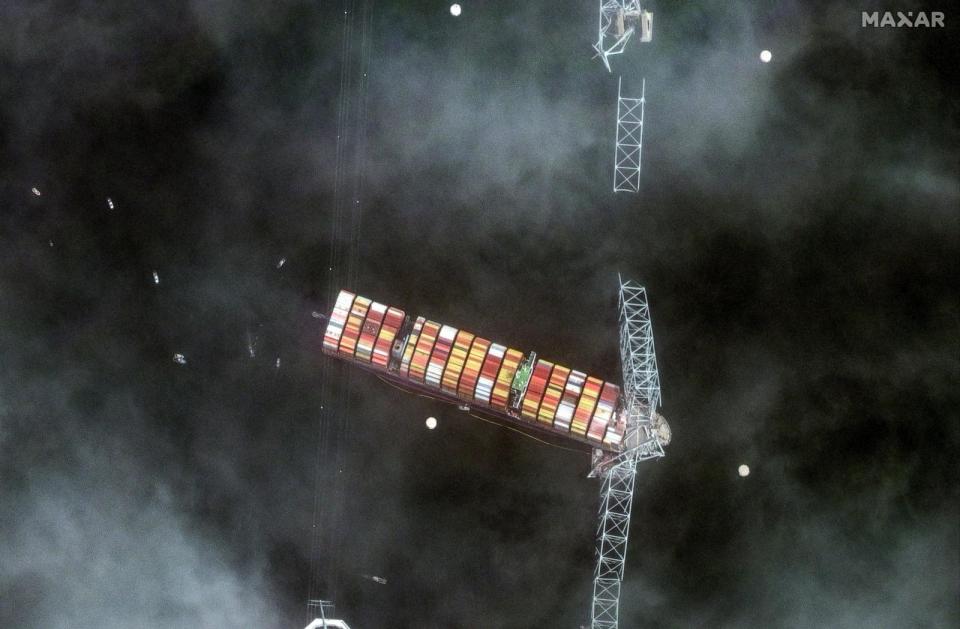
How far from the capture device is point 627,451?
4991 cm

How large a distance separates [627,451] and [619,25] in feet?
92.7

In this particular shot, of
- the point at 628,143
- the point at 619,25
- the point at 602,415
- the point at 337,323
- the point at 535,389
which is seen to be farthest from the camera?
the point at 628,143

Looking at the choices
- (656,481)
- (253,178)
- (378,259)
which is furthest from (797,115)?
(253,178)

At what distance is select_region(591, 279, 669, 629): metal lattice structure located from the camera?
50062 mm

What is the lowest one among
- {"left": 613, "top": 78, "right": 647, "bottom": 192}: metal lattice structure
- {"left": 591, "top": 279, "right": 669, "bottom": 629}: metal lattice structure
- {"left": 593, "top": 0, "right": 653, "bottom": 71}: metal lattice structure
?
{"left": 591, "top": 279, "right": 669, "bottom": 629}: metal lattice structure

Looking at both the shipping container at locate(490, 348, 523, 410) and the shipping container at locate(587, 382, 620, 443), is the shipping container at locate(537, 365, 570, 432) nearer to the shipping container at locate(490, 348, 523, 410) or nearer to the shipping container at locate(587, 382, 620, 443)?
the shipping container at locate(587, 382, 620, 443)

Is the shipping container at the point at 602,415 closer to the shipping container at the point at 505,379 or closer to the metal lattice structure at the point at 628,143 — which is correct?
the shipping container at the point at 505,379

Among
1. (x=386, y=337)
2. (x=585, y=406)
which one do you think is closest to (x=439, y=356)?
(x=386, y=337)

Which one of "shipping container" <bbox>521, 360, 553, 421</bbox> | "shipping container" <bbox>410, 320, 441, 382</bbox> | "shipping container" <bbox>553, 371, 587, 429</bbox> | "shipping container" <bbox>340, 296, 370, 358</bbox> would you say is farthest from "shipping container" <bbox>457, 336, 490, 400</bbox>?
"shipping container" <bbox>340, 296, 370, 358</bbox>

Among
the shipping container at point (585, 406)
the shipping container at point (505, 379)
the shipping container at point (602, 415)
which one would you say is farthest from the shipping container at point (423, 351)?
the shipping container at point (602, 415)

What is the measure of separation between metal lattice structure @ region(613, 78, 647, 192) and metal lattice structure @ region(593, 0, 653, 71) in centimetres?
255

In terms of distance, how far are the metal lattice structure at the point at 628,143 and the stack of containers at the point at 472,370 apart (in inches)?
553

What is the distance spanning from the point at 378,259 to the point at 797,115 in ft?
102

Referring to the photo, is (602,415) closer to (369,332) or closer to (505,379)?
(505,379)
